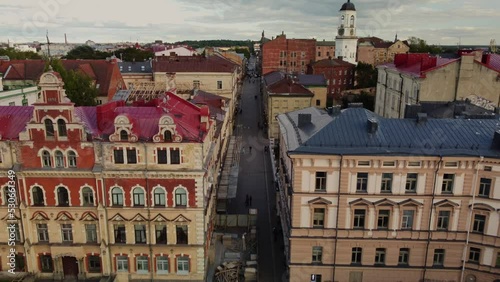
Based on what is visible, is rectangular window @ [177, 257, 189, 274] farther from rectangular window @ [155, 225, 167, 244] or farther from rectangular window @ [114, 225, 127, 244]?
rectangular window @ [114, 225, 127, 244]

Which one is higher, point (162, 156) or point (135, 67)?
point (135, 67)

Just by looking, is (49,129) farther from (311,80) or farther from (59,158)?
(311,80)

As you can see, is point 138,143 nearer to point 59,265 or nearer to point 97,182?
point 97,182

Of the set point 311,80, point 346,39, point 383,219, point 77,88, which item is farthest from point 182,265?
point 346,39

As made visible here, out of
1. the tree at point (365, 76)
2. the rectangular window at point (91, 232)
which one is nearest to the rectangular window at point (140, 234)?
the rectangular window at point (91, 232)

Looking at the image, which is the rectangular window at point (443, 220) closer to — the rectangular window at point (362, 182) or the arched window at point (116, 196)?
the rectangular window at point (362, 182)

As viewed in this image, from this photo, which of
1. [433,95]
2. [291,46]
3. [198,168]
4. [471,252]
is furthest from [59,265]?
[291,46]
